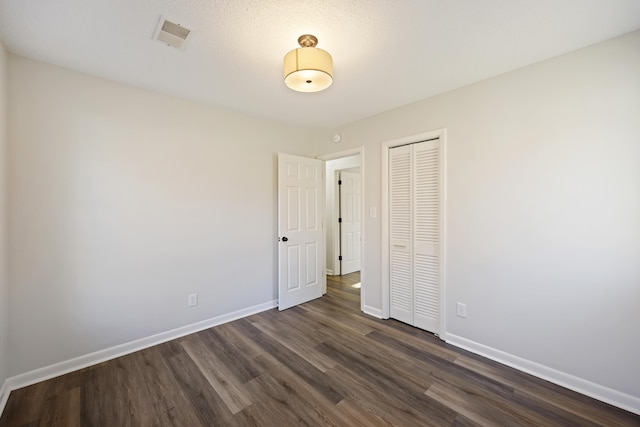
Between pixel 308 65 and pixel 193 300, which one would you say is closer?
pixel 308 65

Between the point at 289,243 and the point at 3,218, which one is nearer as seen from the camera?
the point at 3,218

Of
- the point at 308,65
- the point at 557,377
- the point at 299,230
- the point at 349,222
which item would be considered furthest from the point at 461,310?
the point at 349,222

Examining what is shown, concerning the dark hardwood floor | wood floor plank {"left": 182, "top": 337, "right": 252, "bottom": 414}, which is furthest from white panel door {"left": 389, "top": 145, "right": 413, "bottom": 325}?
wood floor plank {"left": 182, "top": 337, "right": 252, "bottom": 414}

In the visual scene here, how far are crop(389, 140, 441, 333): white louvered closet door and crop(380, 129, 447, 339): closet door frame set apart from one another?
5 centimetres

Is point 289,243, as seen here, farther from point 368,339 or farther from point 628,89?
point 628,89

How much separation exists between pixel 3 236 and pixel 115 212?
0.64 meters

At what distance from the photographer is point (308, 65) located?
1596 millimetres

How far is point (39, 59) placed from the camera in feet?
6.34

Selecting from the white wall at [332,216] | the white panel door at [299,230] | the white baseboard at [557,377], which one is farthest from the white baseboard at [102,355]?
the white baseboard at [557,377]

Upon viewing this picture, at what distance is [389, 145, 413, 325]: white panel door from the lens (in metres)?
2.81

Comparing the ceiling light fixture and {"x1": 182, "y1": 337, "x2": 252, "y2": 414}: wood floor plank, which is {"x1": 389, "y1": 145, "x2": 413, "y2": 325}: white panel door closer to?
the ceiling light fixture

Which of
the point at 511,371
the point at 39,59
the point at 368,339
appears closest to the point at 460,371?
the point at 511,371

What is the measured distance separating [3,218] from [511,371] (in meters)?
3.95

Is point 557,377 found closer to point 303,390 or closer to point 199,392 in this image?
point 303,390
